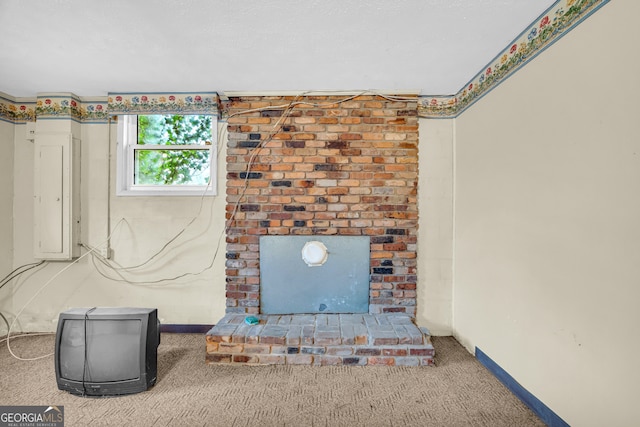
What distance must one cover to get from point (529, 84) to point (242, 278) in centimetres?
262

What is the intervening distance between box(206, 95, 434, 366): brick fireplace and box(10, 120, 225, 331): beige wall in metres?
0.29

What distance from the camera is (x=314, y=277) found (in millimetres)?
2816

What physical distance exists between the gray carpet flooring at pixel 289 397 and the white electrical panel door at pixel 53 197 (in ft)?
3.17

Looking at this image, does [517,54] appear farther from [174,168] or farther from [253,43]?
[174,168]

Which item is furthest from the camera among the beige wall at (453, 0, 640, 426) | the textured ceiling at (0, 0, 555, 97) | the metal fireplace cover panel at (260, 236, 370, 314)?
the metal fireplace cover panel at (260, 236, 370, 314)

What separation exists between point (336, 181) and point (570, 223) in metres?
1.76

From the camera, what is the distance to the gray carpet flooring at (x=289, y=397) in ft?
5.70

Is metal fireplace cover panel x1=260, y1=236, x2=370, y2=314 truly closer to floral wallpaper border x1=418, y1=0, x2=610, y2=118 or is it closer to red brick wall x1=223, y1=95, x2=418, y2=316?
red brick wall x1=223, y1=95, x2=418, y2=316

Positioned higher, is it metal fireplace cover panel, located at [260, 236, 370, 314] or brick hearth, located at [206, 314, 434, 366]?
metal fireplace cover panel, located at [260, 236, 370, 314]

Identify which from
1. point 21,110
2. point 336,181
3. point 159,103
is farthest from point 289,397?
point 21,110

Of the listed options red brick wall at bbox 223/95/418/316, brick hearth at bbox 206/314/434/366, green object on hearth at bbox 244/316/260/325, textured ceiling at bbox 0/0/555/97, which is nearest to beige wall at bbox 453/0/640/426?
textured ceiling at bbox 0/0/555/97

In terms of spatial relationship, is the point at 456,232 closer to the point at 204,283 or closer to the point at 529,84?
the point at 529,84

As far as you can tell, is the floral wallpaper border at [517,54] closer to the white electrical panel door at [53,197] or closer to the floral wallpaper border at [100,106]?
the floral wallpaper border at [100,106]

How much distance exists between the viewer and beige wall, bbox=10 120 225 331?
2971 mm
